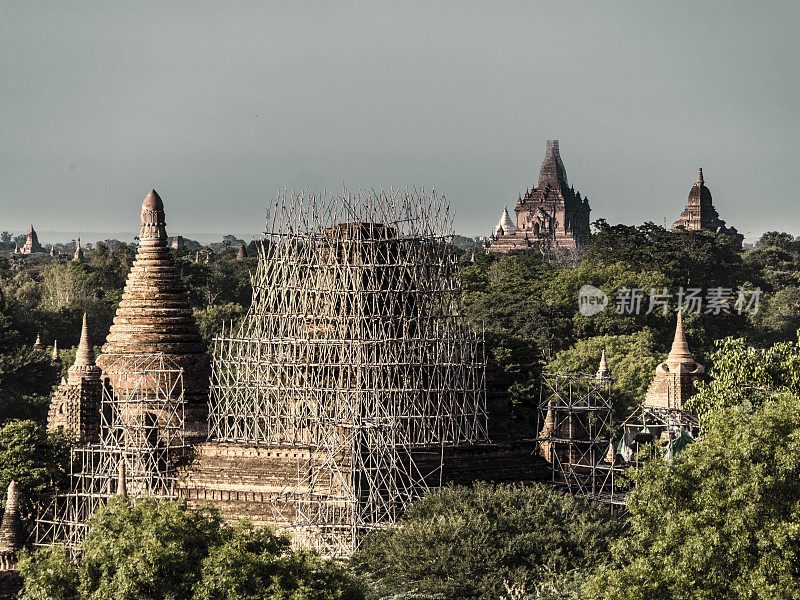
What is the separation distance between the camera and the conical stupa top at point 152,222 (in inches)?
2227

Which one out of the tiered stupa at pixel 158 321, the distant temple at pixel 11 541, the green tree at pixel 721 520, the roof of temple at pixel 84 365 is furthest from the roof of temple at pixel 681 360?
the green tree at pixel 721 520

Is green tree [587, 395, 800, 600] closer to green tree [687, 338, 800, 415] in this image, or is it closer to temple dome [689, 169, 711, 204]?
green tree [687, 338, 800, 415]

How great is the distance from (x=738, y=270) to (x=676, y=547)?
7928 cm

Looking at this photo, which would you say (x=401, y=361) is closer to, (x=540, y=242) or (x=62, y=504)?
(x=62, y=504)

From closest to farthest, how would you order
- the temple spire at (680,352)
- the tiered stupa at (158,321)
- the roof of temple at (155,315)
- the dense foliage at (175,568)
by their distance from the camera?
the dense foliage at (175,568)
the tiered stupa at (158,321)
the roof of temple at (155,315)
the temple spire at (680,352)

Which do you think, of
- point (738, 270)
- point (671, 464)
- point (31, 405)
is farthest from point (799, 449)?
point (738, 270)

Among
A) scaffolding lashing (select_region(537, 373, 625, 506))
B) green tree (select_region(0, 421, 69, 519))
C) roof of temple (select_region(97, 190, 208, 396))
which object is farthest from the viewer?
roof of temple (select_region(97, 190, 208, 396))

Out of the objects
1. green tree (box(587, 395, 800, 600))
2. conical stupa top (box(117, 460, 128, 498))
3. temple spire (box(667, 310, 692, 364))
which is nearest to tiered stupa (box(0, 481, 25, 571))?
conical stupa top (box(117, 460, 128, 498))

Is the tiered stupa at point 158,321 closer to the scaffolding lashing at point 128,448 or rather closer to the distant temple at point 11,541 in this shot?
the scaffolding lashing at point 128,448

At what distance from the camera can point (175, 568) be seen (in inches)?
1244

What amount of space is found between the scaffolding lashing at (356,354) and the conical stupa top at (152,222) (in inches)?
167

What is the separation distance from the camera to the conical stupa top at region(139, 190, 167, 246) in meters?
56.6

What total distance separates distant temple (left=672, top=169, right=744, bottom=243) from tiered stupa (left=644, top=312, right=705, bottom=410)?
119173 millimetres

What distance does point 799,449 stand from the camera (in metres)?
32.7
